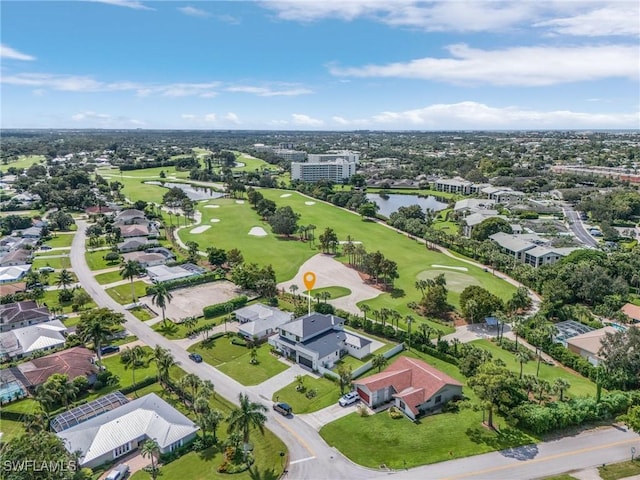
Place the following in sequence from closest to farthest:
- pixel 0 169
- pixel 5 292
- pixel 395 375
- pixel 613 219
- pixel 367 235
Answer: pixel 395 375 < pixel 5 292 < pixel 367 235 < pixel 613 219 < pixel 0 169

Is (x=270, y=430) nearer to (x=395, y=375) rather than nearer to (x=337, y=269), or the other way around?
(x=395, y=375)

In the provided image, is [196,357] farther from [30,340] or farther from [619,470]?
[619,470]

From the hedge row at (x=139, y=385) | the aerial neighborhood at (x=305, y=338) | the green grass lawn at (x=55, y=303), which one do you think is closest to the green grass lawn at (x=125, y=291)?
the aerial neighborhood at (x=305, y=338)

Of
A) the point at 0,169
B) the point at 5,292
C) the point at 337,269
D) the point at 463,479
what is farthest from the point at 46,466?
the point at 0,169

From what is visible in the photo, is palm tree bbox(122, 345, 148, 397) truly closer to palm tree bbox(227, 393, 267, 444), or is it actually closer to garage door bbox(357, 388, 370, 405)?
palm tree bbox(227, 393, 267, 444)

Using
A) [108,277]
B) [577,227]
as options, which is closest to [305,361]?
[108,277]

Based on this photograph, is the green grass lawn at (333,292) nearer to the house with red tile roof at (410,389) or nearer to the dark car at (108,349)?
the house with red tile roof at (410,389)

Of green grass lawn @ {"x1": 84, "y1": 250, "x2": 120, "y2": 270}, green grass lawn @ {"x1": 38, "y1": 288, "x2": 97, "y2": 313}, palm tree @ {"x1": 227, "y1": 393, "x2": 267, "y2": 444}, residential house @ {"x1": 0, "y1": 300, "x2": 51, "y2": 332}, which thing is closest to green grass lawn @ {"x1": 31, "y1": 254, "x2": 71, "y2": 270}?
green grass lawn @ {"x1": 84, "y1": 250, "x2": 120, "y2": 270}
